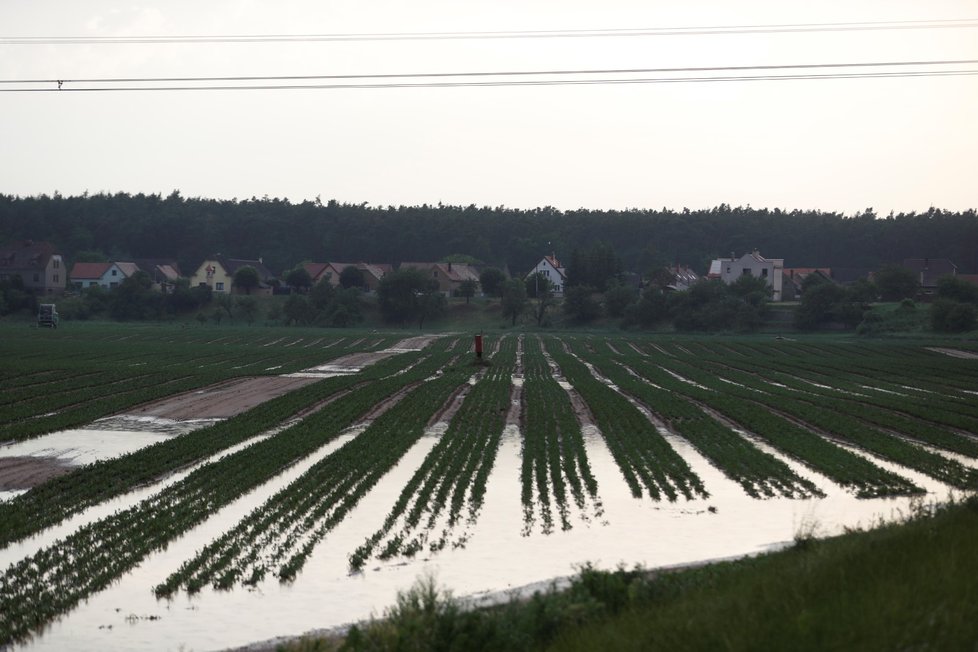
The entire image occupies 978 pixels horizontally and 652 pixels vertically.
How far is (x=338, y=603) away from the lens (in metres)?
14.8

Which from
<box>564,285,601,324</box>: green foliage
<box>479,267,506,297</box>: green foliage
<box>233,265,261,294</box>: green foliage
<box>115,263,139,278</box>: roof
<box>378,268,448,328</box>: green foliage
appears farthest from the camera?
<box>115,263,139,278</box>: roof

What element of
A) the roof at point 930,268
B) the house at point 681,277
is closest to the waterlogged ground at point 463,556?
the house at point 681,277

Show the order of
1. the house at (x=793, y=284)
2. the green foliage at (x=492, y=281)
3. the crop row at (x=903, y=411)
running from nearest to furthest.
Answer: the crop row at (x=903, y=411)
the green foliage at (x=492, y=281)
the house at (x=793, y=284)

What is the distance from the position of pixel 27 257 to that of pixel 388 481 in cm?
13954

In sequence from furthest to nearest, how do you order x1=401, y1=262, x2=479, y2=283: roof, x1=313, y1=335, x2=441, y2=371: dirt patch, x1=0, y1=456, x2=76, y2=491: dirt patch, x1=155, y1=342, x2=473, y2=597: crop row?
x1=401, y1=262, x2=479, y2=283: roof
x1=313, y1=335, x2=441, y2=371: dirt patch
x1=0, y1=456, x2=76, y2=491: dirt patch
x1=155, y1=342, x2=473, y2=597: crop row

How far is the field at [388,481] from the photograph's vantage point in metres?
15.4

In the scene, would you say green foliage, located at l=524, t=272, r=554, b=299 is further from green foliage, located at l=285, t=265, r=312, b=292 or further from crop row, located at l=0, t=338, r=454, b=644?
crop row, located at l=0, t=338, r=454, b=644

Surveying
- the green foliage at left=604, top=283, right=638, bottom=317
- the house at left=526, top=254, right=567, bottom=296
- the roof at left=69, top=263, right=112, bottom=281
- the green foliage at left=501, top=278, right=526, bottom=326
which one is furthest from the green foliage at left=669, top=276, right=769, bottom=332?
the roof at left=69, top=263, right=112, bottom=281

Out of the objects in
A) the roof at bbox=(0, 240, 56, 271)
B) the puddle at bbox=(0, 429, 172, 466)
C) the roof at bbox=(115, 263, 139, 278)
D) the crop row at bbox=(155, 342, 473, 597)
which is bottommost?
the puddle at bbox=(0, 429, 172, 466)

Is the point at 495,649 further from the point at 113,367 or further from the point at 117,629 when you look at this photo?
the point at 113,367

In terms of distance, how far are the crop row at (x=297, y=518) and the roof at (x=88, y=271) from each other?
132726mm

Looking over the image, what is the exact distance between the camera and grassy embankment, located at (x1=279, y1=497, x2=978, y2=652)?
9047 mm

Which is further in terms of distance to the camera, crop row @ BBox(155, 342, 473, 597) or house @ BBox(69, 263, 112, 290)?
house @ BBox(69, 263, 112, 290)

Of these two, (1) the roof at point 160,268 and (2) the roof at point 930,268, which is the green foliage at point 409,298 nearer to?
(1) the roof at point 160,268
